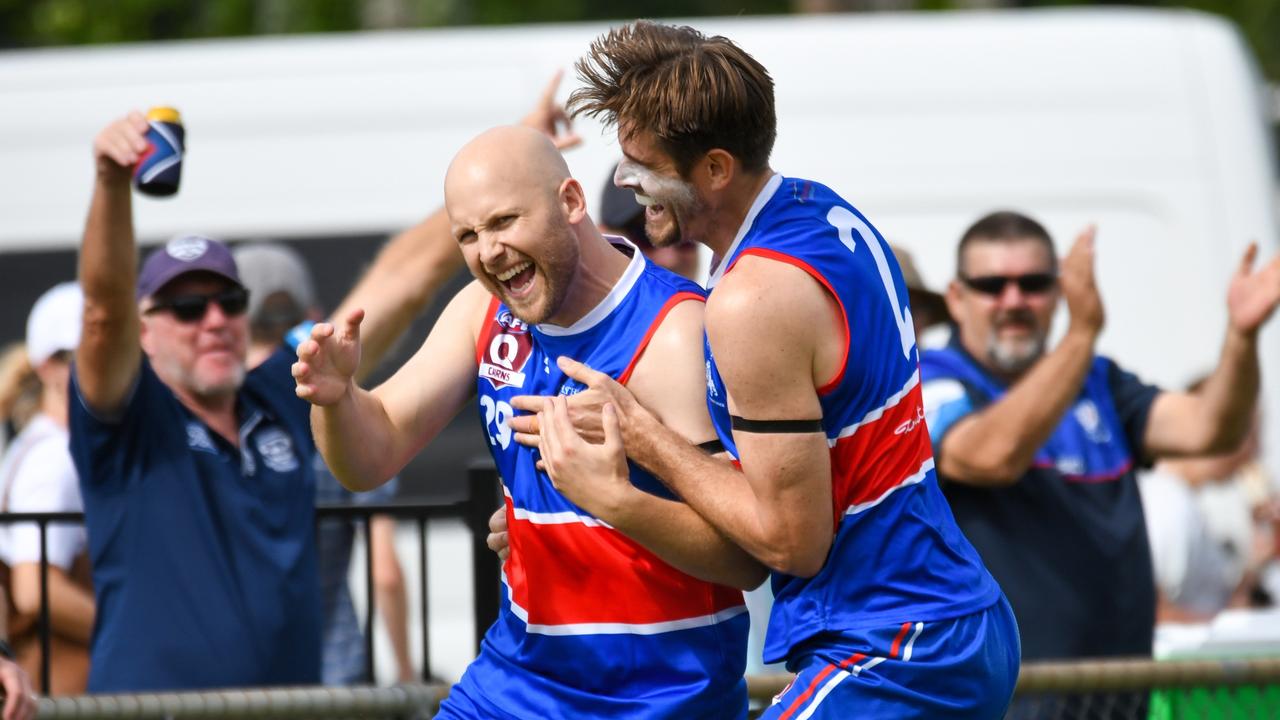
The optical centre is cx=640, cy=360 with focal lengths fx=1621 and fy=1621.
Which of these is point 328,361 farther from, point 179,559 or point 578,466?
point 179,559

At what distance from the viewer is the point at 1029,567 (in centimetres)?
482

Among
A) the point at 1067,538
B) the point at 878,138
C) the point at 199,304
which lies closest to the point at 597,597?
the point at 199,304

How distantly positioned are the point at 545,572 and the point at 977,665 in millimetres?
834

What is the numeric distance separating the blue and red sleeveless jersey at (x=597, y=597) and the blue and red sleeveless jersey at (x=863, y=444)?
0.18m

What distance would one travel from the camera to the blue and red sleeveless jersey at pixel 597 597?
306cm

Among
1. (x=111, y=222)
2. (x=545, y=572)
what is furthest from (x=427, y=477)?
(x=545, y=572)

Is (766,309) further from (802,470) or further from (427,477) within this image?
(427,477)

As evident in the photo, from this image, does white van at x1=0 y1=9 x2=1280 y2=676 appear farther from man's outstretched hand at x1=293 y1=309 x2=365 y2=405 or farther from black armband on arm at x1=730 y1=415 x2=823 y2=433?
black armband on arm at x1=730 y1=415 x2=823 y2=433

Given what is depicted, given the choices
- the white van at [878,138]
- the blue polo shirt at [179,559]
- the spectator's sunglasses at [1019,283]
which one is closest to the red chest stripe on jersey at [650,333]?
the blue polo shirt at [179,559]

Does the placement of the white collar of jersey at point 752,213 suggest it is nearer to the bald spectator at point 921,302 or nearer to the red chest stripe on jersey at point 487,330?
the red chest stripe on jersey at point 487,330

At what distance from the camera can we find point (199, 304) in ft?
15.4

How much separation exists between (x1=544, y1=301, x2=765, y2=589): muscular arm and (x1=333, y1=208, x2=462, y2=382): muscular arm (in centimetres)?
143

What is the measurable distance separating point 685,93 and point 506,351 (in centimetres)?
69

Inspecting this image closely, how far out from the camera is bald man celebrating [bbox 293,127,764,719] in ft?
9.73
